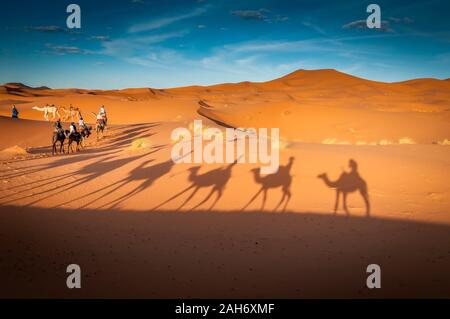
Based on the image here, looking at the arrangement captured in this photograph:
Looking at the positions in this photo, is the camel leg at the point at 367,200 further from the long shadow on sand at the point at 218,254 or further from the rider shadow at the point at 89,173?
the rider shadow at the point at 89,173

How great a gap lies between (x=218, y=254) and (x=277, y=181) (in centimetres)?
552

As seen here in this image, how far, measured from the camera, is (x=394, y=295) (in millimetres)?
5055

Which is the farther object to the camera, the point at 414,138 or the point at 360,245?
the point at 414,138

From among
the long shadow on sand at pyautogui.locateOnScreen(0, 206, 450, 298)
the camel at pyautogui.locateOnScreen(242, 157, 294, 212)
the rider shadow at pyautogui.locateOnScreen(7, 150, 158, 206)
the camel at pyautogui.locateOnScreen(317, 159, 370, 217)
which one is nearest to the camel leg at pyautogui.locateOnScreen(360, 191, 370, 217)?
the camel at pyautogui.locateOnScreen(317, 159, 370, 217)

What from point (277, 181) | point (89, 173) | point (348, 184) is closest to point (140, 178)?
point (89, 173)

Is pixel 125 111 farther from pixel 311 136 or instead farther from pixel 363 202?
pixel 363 202

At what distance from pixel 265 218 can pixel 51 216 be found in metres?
5.81

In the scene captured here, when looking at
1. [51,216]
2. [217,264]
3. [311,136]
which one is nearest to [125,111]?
[311,136]

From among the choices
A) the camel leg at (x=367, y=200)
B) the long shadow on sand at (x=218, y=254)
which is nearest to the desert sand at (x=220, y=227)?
the long shadow on sand at (x=218, y=254)

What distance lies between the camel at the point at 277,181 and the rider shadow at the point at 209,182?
3.52 feet

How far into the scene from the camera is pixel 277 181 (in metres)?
11.8

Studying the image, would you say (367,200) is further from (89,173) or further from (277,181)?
(89,173)
